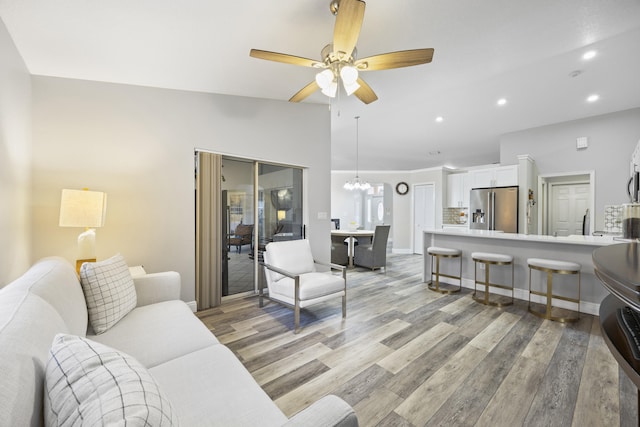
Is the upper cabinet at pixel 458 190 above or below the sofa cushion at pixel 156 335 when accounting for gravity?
above

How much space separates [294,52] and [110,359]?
273 cm

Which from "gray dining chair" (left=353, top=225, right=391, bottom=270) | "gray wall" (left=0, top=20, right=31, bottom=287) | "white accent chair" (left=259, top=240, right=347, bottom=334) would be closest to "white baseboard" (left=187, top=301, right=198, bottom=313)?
"white accent chair" (left=259, top=240, right=347, bottom=334)

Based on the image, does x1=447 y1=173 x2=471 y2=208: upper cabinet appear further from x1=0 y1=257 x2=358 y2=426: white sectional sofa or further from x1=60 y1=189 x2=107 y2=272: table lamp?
x1=60 y1=189 x2=107 y2=272: table lamp

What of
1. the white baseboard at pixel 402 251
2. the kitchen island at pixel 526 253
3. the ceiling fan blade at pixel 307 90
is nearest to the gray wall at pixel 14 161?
the ceiling fan blade at pixel 307 90

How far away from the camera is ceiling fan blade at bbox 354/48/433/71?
193cm

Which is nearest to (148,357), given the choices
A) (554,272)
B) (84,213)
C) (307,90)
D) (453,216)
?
(84,213)

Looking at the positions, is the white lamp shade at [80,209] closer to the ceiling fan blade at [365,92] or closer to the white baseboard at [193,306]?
the white baseboard at [193,306]

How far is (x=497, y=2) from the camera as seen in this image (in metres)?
1.98

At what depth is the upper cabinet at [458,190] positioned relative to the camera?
6.98 m

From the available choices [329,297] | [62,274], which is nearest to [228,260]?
[329,297]

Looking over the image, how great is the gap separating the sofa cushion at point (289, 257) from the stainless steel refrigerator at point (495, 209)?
4.39 metres

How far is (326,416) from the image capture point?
82 cm

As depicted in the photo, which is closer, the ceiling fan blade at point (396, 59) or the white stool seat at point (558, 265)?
the ceiling fan blade at point (396, 59)

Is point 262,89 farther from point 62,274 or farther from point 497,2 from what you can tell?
point 62,274
